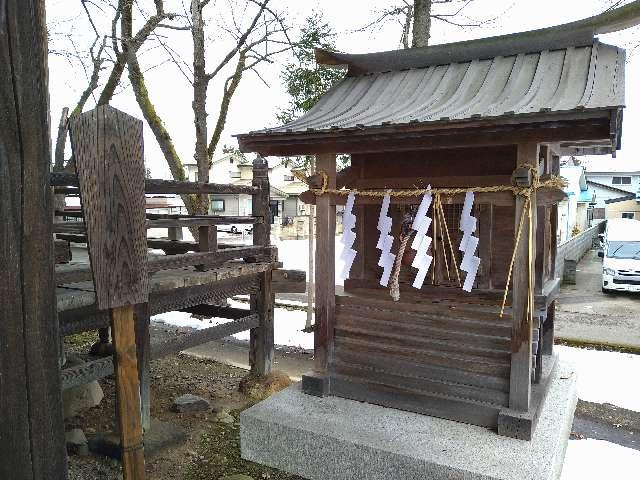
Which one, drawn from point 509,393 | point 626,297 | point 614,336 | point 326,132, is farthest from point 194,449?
point 626,297

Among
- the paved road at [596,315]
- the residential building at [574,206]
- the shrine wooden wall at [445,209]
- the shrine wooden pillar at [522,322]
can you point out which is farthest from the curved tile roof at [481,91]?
the residential building at [574,206]

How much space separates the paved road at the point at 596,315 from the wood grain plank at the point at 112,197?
10.6m

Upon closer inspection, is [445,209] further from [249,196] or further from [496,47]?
[249,196]

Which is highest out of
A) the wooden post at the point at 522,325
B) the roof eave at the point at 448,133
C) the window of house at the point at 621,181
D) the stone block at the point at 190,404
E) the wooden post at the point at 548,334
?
the window of house at the point at 621,181

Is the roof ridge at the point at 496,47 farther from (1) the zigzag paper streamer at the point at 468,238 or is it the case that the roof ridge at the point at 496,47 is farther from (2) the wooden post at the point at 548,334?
(2) the wooden post at the point at 548,334

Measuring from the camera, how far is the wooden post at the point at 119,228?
A: 2.09 m

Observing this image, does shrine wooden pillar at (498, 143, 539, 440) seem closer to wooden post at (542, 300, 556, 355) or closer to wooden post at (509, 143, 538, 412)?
wooden post at (509, 143, 538, 412)

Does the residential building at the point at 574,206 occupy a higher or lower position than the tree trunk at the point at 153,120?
lower

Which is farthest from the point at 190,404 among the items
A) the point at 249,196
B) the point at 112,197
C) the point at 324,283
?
the point at 249,196

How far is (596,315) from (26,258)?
14619mm

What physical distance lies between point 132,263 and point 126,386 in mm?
596

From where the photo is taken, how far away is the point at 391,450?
4.30 metres

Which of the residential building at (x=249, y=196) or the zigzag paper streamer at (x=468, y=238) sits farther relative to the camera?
the residential building at (x=249, y=196)

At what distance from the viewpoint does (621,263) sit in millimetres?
15852
